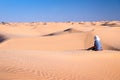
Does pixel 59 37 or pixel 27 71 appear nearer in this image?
pixel 27 71

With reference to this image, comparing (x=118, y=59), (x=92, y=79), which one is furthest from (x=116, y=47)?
(x=92, y=79)

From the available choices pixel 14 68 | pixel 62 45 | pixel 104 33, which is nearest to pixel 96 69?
pixel 14 68

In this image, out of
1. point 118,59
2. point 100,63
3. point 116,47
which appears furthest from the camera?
point 116,47

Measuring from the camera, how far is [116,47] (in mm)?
16312

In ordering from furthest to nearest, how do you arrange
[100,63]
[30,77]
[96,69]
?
1. [100,63]
2. [96,69]
3. [30,77]

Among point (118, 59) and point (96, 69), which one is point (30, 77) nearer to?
point (96, 69)

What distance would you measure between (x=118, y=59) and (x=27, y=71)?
12.1 ft

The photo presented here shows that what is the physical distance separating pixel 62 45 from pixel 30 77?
12.5 metres

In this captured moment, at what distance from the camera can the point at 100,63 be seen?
8.80m

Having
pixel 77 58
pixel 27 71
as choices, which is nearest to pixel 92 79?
pixel 27 71

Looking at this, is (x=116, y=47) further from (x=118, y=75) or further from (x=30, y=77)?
(x=30, y=77)

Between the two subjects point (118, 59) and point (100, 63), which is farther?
point (118, 59)

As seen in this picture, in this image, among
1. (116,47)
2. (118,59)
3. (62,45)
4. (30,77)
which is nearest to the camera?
→ (30,77)

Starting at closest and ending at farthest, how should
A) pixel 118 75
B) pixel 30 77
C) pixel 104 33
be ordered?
pixel 30 77 < pixel 118 75 < pixel 104 33
